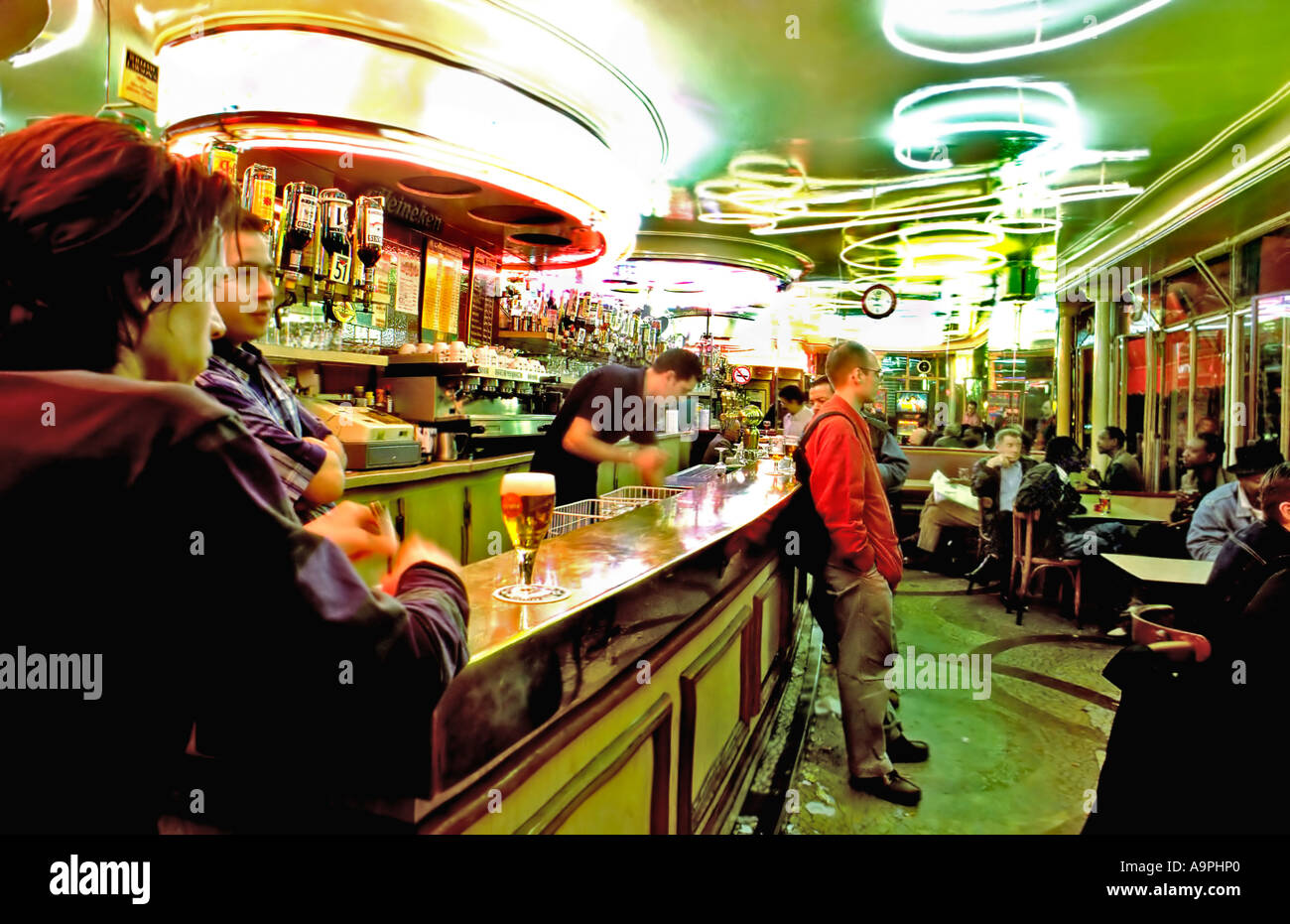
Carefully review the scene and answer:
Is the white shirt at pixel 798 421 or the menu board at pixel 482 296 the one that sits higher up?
the menu board at pixel 482 296

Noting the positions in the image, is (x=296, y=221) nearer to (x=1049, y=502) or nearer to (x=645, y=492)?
(x=645, y=492)

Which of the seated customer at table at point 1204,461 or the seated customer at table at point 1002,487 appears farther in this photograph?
the seated customer at table at point 1002,487

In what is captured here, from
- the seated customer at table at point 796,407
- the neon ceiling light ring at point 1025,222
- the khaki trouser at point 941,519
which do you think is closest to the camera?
the neon ceiling light ring at point 1025,222

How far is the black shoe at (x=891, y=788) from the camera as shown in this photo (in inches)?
120

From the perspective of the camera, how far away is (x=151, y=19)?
3.59 m

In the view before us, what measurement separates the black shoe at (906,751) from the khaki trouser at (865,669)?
0.35 metres

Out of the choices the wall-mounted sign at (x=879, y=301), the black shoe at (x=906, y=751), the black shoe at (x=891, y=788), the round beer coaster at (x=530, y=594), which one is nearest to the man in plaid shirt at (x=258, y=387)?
the round beer coaster at (x=530, y=594)

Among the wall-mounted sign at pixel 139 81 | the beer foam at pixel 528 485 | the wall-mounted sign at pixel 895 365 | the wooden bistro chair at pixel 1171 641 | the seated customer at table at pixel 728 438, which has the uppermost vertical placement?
the wall-mounted sign at pixel 895 365

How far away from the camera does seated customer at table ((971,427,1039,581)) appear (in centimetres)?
656

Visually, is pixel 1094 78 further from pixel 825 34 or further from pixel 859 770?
pixel 859 770

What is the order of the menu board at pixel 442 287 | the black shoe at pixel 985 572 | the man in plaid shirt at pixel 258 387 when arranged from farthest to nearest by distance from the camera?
the black shoe at pixel 985 572 < the menu board at pixel 442 287 < the man in plaid shirt at pixel 258 387

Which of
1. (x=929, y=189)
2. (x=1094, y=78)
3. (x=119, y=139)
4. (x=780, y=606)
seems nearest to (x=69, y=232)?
(x=119, y=139)

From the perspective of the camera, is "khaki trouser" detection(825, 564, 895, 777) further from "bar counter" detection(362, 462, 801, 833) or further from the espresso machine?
the espresso machine

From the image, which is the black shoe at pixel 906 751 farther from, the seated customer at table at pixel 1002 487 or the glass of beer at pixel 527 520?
the seated customer at table at pixel 1002 487
